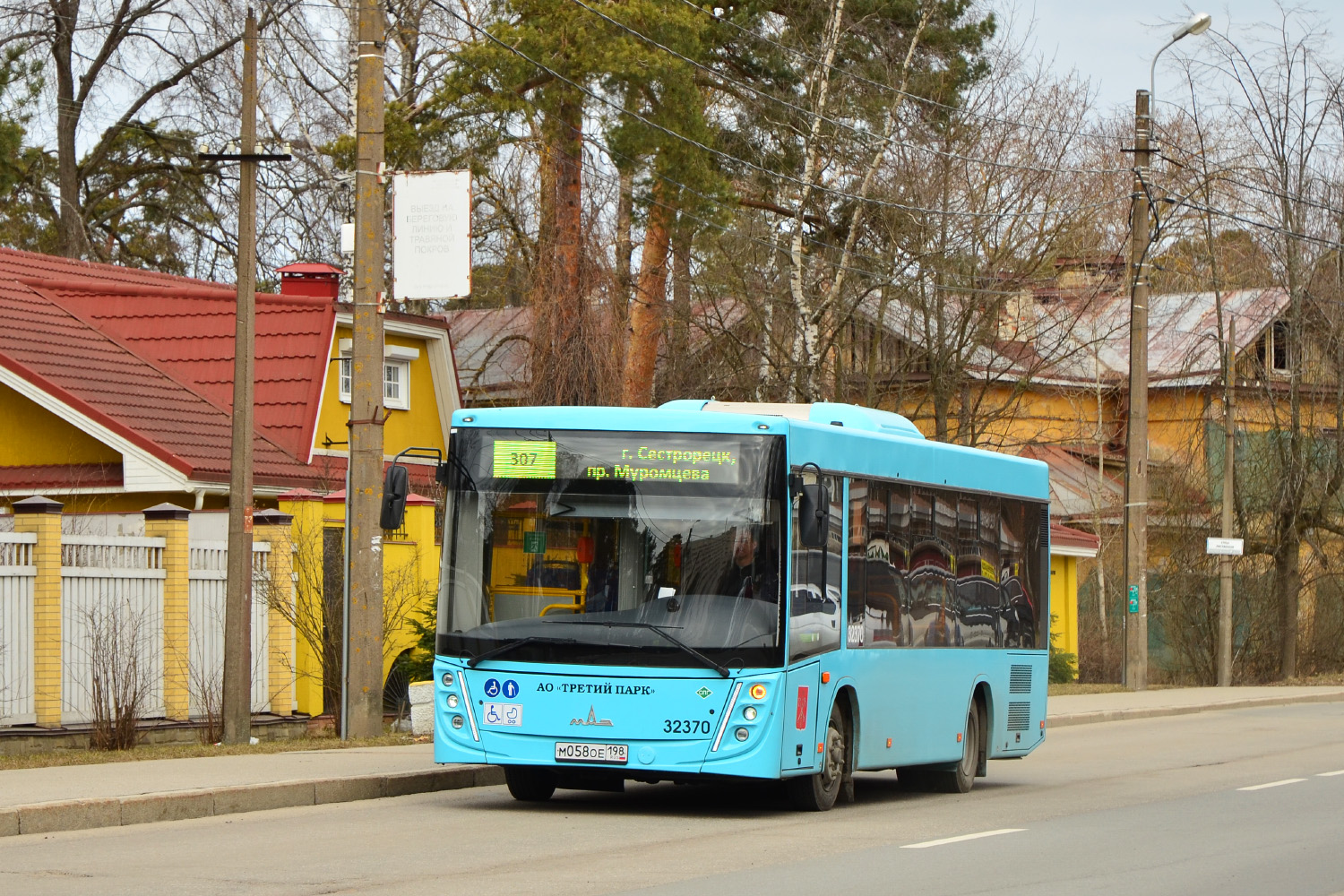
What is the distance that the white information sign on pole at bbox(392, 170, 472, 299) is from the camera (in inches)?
701

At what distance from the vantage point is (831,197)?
116ft

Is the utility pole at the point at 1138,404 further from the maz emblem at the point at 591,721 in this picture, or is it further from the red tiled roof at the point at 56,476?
the maz emblem at the point at 591,721

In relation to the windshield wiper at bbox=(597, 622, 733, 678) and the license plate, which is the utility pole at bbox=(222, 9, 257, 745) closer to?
the license plate

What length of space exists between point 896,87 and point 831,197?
7.93 ft

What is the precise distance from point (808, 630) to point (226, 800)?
4319mm

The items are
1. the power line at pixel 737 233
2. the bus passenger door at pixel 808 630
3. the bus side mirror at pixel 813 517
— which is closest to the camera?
the bus side mirror at pixel 813 517

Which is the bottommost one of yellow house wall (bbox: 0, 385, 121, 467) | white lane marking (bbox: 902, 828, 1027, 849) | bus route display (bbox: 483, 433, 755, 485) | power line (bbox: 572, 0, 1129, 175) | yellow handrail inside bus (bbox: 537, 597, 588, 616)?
white lane marking (bbox: 902, 828, 1027, 849)

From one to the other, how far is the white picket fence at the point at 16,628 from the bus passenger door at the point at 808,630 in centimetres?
822

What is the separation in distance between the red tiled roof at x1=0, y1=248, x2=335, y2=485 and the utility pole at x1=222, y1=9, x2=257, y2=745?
7.79m

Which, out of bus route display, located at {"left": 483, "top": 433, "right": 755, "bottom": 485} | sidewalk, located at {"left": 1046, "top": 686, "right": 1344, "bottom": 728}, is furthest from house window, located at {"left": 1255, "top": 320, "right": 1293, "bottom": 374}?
bus route display, located at {"left": 483, "top": 433, "right": 755, "bottom": 485}

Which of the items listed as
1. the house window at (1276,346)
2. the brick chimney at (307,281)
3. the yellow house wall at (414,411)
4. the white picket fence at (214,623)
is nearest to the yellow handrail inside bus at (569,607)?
the white picket fence at (214,623)

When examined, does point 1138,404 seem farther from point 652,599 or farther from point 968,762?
point 652,599

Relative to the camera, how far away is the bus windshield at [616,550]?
498 inches

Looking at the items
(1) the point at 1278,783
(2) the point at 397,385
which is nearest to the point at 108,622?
(1) the point at 1278,783
